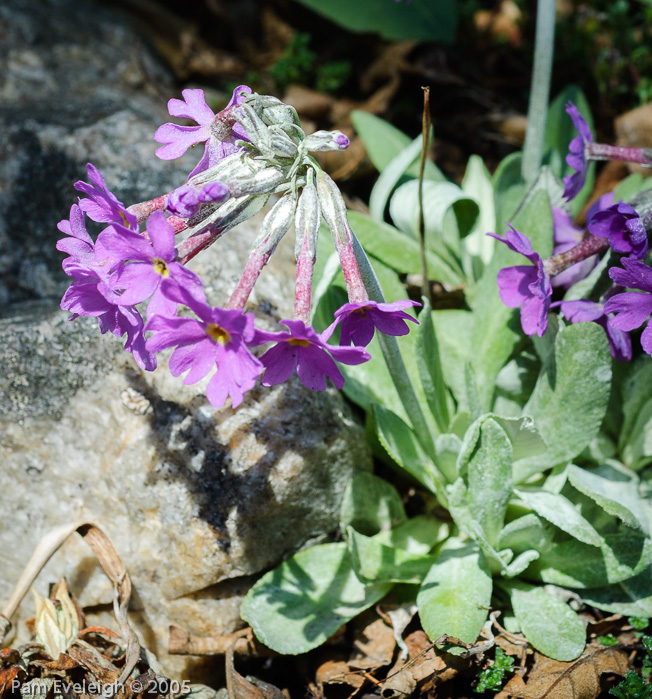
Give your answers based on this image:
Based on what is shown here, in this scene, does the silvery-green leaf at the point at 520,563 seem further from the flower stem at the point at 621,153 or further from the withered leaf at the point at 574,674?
the flower stem at the point at 621,153

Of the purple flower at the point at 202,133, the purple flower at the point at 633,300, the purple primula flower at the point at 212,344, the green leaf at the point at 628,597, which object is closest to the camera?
the purple primula flower at the point at 212,344

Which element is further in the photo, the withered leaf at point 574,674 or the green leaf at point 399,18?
the green leaf at point 399,18

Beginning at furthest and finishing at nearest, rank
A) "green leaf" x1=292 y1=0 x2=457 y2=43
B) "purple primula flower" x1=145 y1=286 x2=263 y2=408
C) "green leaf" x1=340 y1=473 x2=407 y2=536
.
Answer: "green leaf" x1=292 y1=0 x2=457 y2=43
"green leaf" x1=340 y1=473 x2=407 y2=536
"purple primula flower" x1=145 y1=286 x2=263 y2=408

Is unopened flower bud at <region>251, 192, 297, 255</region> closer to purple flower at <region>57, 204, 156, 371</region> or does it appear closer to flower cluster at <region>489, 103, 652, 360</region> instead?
purple flower at <region>57, 204, 156, 371</region>

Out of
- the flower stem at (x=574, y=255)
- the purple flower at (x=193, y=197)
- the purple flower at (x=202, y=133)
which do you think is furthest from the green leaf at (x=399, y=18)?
the purple flower at (x=193, y=197)

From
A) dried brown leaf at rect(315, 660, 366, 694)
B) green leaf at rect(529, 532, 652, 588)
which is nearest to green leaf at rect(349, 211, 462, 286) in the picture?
green leaf at rect(529, 532, 652, 588)

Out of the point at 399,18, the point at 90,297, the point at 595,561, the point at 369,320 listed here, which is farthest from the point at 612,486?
the point at 399,18

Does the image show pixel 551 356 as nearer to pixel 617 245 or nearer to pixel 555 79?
pixel 617 245

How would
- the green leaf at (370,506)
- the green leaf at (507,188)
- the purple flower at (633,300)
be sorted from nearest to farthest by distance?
1. the purple flower at (633,300)
2. the green leaf at (370,506)
3. the green leaf at (507,188)
